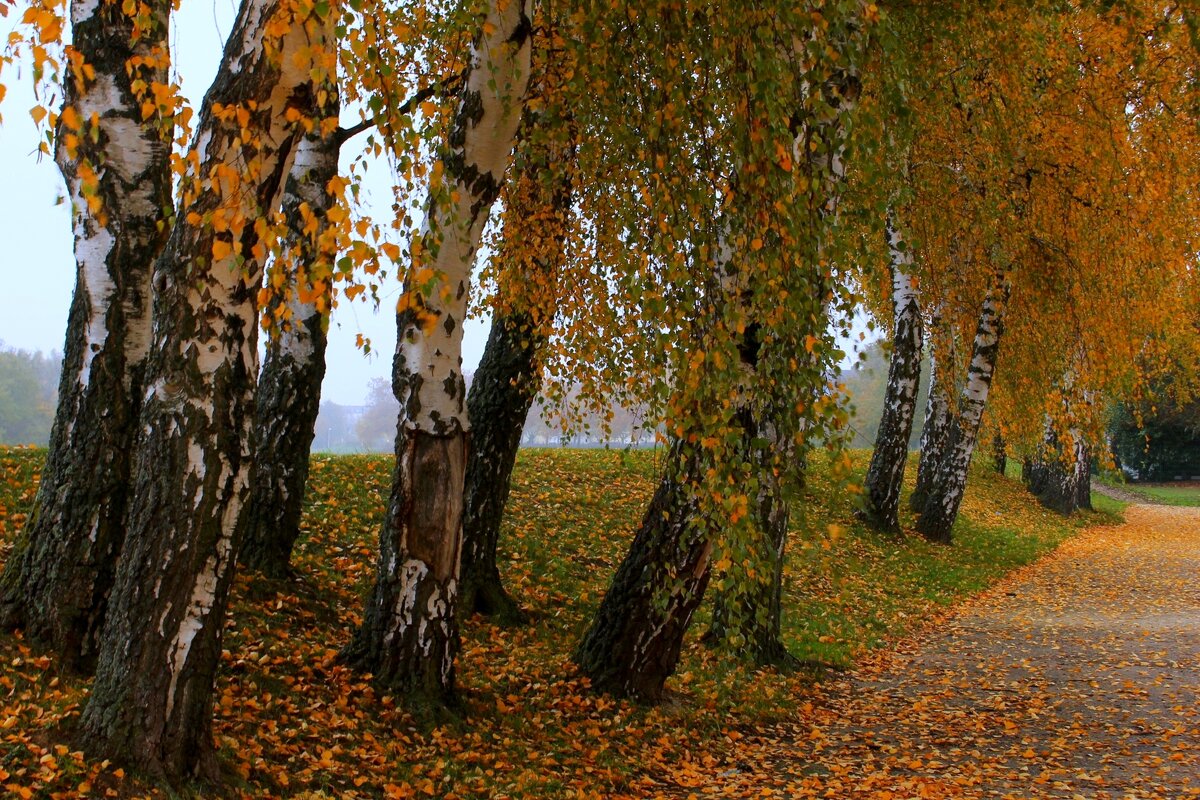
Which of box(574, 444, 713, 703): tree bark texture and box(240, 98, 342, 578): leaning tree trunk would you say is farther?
box(240, 98, 342, 578): leaning tree trunk

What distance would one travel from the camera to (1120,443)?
37719mm

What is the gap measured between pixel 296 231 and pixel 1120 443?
124 feet

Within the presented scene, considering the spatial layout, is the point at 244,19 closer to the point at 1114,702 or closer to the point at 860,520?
the point at 1114,702

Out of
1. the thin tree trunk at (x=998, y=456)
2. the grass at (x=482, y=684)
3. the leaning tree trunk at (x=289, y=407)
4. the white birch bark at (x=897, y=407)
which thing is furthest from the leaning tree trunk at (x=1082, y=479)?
the leaning tree trunk at (x=289, y=407)

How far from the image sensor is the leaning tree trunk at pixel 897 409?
14.7 m

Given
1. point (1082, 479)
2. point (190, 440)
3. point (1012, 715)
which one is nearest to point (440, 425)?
point (190, 440)

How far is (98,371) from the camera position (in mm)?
5016

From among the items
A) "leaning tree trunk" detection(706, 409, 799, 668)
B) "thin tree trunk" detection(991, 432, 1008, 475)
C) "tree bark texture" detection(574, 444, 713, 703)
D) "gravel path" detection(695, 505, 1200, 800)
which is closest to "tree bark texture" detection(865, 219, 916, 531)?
"gravel path" detection(695, 505, 1200, 800)

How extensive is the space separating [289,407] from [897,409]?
33.8ft

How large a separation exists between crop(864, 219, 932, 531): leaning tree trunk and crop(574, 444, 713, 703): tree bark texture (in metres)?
8.50

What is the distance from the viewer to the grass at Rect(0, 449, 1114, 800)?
464 cm

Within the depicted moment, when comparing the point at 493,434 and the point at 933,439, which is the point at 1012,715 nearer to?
the point at 493,434

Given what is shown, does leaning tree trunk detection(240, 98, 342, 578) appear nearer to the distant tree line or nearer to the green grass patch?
the green grass patch

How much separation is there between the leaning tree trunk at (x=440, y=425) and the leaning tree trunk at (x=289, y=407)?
1.86 m
